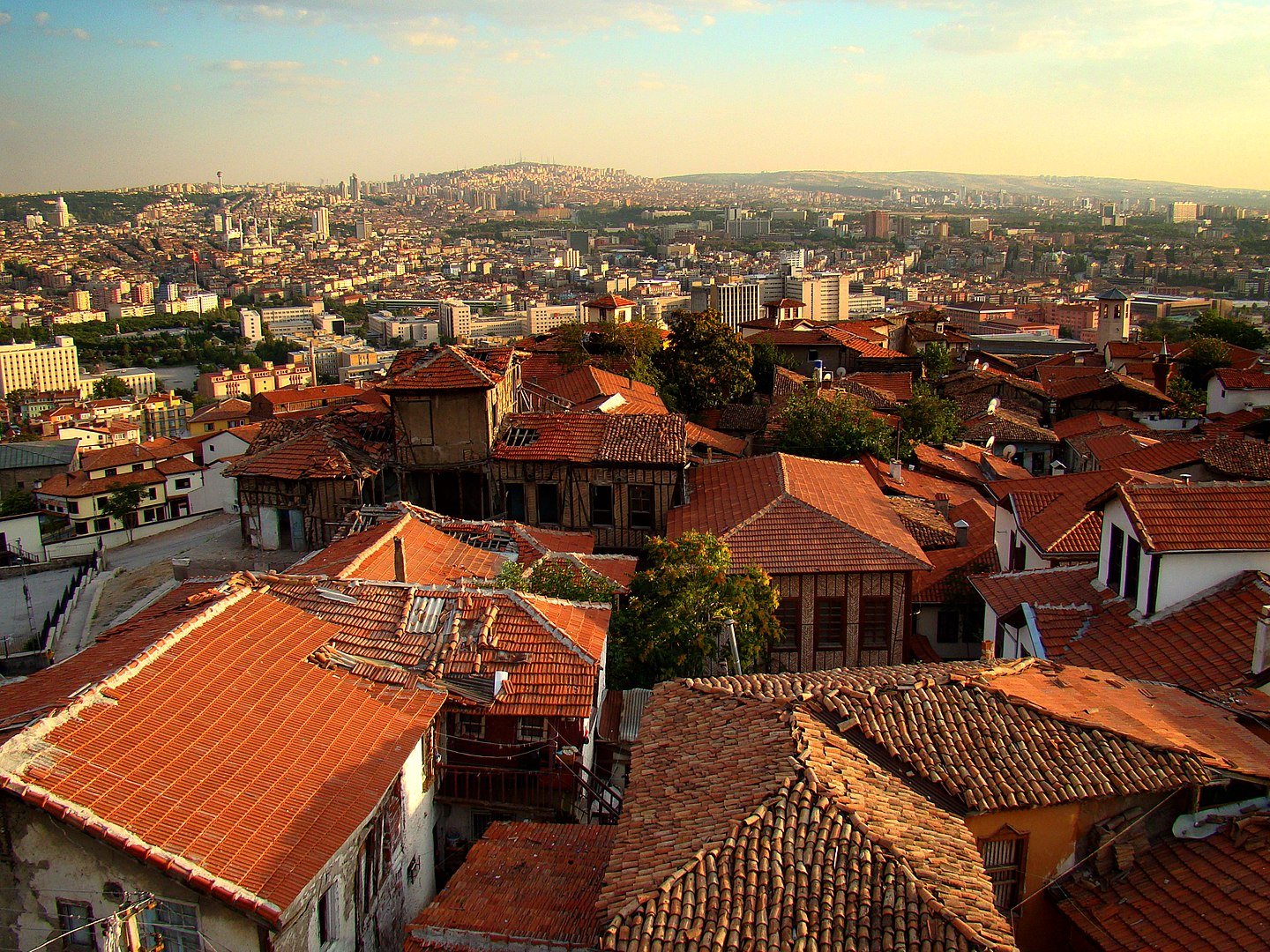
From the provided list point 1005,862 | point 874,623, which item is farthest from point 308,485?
point 1005,862

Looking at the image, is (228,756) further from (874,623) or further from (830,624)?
(874,623)

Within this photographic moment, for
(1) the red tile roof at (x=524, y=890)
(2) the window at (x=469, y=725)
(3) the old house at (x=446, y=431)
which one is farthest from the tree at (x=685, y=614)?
(3) the old house at (x=446, y=431)

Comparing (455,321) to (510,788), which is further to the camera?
(455,321)

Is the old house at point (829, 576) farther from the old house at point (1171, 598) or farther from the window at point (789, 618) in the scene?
the old house at point (1171, 598)

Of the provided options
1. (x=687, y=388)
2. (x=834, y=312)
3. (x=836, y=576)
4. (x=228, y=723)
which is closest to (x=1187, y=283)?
(x=834, y=312)

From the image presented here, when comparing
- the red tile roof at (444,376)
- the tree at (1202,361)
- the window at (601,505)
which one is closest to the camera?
the window at (601,505)

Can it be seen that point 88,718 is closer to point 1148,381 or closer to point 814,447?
point 814,447

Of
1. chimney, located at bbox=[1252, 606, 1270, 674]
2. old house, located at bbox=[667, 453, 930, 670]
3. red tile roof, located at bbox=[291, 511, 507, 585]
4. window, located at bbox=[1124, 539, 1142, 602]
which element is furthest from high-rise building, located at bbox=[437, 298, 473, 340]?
chimney, located at bbox=[1252, 606, 1270, 674]
